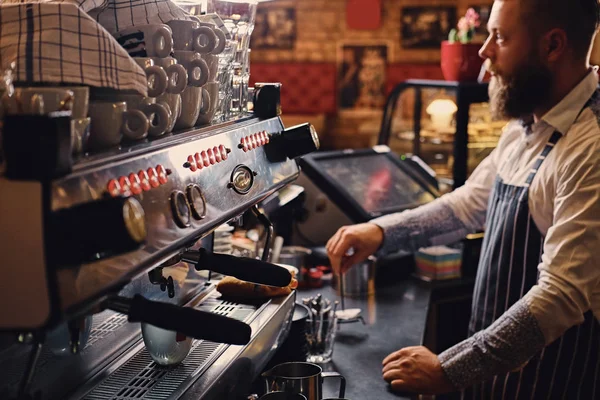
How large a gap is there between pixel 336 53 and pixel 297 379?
653cm

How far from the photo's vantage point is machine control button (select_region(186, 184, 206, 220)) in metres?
1.02

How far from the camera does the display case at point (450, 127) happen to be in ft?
9.50

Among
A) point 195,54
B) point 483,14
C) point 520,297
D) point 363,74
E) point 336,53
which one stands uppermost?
point 483,14

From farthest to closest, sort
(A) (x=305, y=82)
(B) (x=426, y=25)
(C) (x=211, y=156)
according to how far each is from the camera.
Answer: (A) (x=305, y=82) < (B) (x=426, y=25) < (C) (x=211, y=156)

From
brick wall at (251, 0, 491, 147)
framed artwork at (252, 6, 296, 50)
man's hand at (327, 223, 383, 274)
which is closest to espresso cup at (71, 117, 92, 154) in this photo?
man's hand at (327, 223, 383, 274)

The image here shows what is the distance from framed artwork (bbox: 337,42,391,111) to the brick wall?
0.17 ft

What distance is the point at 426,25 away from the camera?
7.37 meters

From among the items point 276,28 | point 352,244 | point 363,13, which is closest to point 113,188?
point 352,244

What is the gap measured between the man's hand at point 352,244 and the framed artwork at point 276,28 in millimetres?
5681

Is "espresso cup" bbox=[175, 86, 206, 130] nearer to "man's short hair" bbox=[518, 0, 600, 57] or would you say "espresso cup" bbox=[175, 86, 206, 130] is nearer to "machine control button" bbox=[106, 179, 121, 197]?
"machine control button" bbox=[106, 179, 121, 197]

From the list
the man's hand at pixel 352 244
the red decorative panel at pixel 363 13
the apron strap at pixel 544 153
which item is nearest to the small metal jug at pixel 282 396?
the man's hand at pixel 352 244

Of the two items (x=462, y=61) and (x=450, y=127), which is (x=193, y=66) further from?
(x=450, y=127)

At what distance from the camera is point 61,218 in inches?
28.5

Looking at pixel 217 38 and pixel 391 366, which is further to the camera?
pixel 391 366
